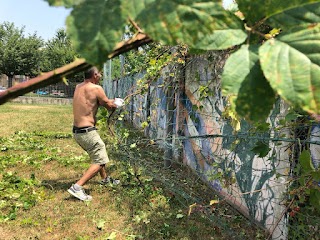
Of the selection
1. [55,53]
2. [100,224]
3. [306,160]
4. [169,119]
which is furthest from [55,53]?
[306,160]

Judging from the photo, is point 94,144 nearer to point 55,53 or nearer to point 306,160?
point 306,160

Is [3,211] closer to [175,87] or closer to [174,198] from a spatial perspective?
[174,198]

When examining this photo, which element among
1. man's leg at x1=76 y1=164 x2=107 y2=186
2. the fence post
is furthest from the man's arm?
the fence post

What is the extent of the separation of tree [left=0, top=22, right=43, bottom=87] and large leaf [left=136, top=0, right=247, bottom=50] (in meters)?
46.3

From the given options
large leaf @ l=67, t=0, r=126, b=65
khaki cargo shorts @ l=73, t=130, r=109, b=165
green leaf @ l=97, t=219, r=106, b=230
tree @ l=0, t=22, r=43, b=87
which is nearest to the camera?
large leaf @ l=67, t=0, r=126, b=65

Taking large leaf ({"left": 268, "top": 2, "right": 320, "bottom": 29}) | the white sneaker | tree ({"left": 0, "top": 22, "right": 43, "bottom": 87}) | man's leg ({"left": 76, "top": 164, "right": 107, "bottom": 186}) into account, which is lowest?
the white sneaker

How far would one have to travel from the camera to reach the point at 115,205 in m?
4.48

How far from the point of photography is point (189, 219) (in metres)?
4.04

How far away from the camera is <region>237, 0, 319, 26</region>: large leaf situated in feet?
1.64

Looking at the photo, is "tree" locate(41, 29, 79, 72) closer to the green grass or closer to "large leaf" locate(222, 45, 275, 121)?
the green grass

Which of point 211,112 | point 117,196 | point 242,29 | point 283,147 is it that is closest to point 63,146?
point 117,196

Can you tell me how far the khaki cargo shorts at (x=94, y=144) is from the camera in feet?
16.2

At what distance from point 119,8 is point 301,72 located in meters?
0.23

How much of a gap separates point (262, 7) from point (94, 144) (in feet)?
14.9
